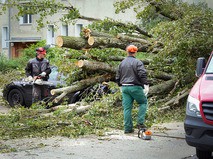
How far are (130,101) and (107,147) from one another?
160 centimetres

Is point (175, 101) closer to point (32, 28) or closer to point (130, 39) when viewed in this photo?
point (130, 39)

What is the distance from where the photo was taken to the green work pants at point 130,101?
1091cm

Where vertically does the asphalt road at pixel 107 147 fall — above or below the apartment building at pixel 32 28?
below

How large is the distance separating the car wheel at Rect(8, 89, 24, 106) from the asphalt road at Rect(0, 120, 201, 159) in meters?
6.42

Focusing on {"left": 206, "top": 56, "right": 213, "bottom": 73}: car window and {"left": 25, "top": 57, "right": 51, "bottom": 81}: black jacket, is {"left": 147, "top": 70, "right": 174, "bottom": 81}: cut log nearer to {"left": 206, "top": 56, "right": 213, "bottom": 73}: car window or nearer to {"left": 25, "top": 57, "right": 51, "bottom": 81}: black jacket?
{"left": 25, "top": 57, "right": 51, "bottom": 81}: black jacket

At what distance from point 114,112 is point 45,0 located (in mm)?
4491

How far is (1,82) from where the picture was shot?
26.1 meters

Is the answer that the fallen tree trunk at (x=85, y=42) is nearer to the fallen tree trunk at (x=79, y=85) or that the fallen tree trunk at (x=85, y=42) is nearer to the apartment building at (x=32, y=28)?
the fallen tree trunk at (x=79, y=85)

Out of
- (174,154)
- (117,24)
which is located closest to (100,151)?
(174,154)

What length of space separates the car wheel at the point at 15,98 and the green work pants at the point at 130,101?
264 inches

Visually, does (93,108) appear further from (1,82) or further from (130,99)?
(1,82)

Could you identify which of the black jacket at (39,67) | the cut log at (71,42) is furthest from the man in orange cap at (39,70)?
the cut log at (71,42)

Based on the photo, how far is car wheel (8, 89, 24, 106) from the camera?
1716 cm

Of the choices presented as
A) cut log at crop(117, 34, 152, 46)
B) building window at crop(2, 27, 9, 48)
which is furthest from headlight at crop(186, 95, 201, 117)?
building window at crop(2, 27, 9, 48)
